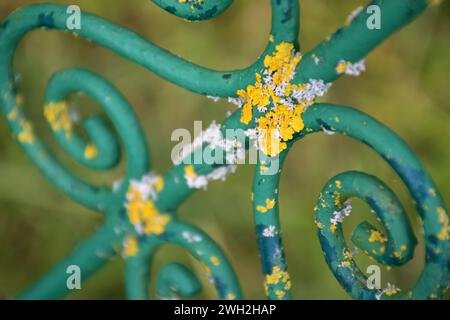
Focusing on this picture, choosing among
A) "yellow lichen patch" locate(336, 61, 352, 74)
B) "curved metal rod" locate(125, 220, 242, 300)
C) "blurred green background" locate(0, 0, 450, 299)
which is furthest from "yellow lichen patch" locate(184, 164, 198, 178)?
"blurred green background" locate(0, 0, 450, 299)

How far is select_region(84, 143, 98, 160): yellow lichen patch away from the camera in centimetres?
56

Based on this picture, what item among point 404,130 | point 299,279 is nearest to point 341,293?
point 299,279

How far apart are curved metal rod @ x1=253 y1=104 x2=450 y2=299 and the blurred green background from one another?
43 centimetres

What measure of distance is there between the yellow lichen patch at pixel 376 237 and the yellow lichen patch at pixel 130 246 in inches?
9.3

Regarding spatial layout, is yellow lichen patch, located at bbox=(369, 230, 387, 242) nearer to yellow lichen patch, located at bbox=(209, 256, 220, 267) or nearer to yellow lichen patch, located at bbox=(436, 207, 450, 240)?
yellow lichen patch, located at bbox=(436, 207, 450, 240)

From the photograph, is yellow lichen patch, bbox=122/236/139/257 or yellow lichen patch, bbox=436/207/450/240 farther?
yellow lichen patch, bbox=122/236/139/257

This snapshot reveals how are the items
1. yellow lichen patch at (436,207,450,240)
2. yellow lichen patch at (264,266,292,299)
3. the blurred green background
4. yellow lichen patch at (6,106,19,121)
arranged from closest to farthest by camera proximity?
yellow lichen patch at (436,207,450,240), yellow lichen patch at (264,266,292,299), yellow lichen patch at (6,106,19,121), the blurred green background

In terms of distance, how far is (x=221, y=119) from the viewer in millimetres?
958

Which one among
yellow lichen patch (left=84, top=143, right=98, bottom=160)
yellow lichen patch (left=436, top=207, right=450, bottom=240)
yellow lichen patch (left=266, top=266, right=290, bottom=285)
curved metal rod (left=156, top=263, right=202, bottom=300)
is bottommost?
yellow lichen patch (left=436, top=207, right=450, bottom=240)

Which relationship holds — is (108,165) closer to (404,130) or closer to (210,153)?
(210,153)

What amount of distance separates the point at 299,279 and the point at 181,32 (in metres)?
0.43

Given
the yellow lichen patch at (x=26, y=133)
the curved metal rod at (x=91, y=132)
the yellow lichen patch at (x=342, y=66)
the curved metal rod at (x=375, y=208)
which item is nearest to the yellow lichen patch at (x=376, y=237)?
the curved metal rod at (x=375, y=208)

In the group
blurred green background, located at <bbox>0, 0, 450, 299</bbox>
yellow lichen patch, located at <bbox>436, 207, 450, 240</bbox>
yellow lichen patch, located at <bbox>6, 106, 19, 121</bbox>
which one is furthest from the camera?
blurred green background, located at <bbox>0, 0, 450, 299</bbox>

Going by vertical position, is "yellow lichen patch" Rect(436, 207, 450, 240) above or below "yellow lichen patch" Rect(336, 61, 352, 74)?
below
